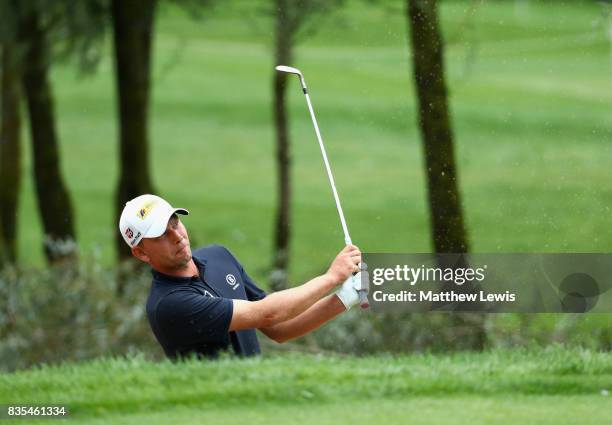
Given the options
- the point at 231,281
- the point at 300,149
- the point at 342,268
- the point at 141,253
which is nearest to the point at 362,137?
the point at 300,149

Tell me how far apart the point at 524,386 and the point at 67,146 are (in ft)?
87.3

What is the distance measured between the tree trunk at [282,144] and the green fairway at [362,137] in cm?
101

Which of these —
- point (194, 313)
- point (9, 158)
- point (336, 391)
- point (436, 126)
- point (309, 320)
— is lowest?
point (336, 391)

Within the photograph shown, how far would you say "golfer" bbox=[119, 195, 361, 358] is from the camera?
4.88 metres


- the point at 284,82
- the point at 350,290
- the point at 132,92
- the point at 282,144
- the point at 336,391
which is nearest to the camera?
the point at 336,391

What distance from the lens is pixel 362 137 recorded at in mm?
28594

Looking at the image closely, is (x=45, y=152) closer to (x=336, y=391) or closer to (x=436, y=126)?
(x=436, y=126)

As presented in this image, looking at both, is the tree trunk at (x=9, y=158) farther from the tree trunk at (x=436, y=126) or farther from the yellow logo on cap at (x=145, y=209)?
the yellow logo on cap at (x=145, y=209)

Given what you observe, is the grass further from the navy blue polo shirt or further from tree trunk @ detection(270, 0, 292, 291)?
tree trunk @ detection(270, 0, 292, 291)

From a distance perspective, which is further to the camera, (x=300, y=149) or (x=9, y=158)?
(x=300, y=149)

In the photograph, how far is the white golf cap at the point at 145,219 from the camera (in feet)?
16.5

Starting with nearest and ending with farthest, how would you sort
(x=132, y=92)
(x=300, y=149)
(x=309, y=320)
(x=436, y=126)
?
(x=309, y=320)
(x=436, y=126)
(x=132, y=92)
(x=300, y=149)

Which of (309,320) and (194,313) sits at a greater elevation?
(194,313)

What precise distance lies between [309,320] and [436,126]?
309cm
